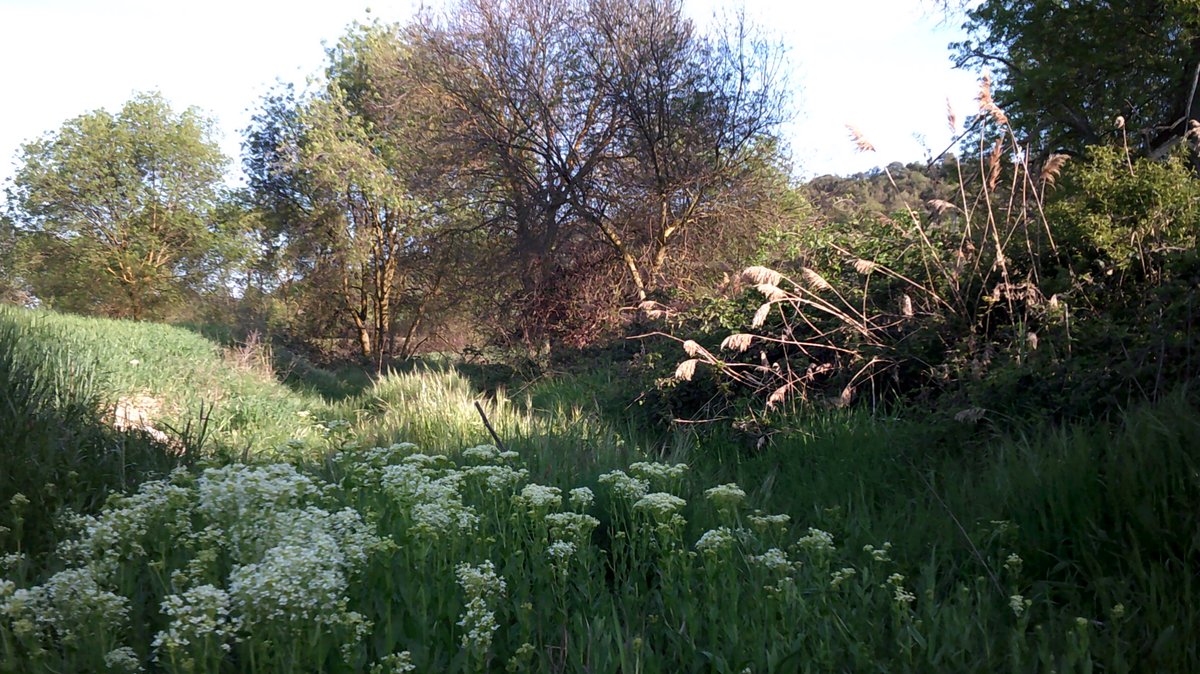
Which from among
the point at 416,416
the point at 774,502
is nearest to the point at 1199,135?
the point at 774,502

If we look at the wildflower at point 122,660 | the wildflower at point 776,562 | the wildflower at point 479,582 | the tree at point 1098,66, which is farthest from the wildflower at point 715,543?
the tree at point 1098,66

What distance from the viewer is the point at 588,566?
3.23 m

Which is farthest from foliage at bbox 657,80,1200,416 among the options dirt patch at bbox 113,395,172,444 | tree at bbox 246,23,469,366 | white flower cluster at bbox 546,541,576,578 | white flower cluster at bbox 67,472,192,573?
tree at bbox 246,23,469,366

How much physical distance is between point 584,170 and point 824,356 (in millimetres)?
7946

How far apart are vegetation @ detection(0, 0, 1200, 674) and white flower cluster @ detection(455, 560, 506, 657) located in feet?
0.06

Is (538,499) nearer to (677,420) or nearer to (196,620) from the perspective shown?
(196,620)

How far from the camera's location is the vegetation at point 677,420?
104 inches

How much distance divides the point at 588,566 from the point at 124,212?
3461 centimetres

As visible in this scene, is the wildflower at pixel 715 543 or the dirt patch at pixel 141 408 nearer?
the wildflower at pixel 715 543

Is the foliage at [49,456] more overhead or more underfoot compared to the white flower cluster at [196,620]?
more overhead

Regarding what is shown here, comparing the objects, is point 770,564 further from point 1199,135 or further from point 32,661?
point 1199,135

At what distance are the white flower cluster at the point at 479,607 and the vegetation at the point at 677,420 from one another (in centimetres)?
2

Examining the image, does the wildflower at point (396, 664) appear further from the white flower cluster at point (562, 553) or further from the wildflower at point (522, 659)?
the white flower cluster at point (562, 553)

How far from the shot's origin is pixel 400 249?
77.8ft
